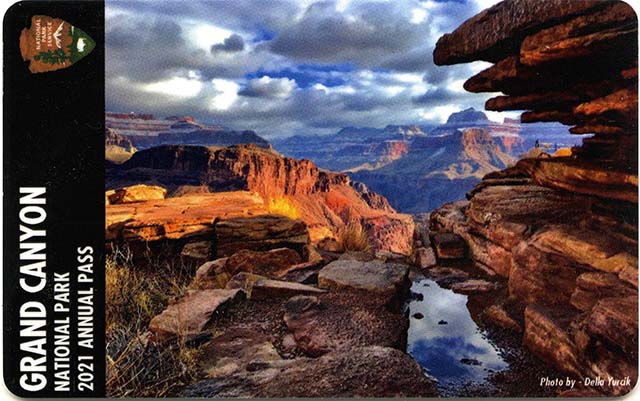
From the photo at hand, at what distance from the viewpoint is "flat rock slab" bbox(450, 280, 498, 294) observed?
476 cm

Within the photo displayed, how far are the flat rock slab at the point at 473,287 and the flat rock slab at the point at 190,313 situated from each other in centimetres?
222

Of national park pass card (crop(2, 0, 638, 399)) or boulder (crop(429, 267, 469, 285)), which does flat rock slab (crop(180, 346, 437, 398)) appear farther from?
boulder (crop(429, 267, 469, 285))

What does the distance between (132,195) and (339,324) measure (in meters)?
5.93

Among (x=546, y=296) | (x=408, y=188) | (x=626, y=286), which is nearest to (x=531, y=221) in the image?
(x=546, y=296)

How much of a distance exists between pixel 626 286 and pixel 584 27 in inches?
65.9

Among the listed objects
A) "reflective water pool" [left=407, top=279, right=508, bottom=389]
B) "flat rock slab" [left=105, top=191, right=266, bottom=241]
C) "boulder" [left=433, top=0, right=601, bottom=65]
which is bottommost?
"reflective water pool" [left=407, top=279, right=508, bottom=389]

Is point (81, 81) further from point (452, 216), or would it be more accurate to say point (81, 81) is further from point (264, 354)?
point (452, 216)

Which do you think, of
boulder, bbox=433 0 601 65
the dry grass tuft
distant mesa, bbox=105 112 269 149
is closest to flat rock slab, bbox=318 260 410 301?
boulder, bbox=433 0 601 65

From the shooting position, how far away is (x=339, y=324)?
360cm

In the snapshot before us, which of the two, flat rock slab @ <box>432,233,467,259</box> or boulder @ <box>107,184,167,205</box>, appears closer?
flat rock slab @ <box>432,233,467,259</box>

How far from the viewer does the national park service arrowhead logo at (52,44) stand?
113 inches

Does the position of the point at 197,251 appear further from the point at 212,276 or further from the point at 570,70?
the point at 570,70

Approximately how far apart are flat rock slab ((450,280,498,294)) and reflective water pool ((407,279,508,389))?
107 millimetres

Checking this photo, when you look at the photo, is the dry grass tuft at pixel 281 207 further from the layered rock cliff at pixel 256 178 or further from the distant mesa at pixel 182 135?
the distant mesa at pixel 182 135
